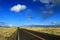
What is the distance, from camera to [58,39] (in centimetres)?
1156

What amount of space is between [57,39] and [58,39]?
0.22 ft

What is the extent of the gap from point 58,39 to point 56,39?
13 centimetres

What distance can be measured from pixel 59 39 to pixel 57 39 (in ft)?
0.45

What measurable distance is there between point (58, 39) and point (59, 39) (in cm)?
7

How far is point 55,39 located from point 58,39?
194 mm

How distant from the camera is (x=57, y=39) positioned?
1155 centimetres

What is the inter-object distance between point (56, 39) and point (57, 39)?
0.07 metres

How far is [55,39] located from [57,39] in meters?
0.13

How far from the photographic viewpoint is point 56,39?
11539 mm

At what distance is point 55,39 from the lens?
455 inches

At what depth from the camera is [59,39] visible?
11586 millimetres
